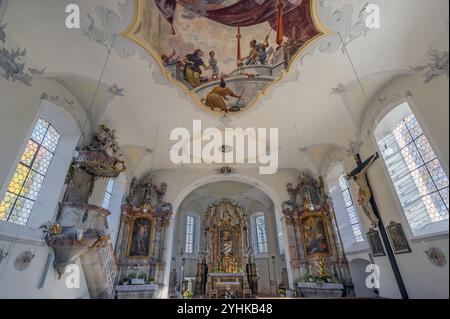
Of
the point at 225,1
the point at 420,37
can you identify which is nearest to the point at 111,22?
the point at 225,1

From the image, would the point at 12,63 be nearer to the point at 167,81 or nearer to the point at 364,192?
the point at 167,81

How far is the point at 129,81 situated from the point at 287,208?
9.35 metres

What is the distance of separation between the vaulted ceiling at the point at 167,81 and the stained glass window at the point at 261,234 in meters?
9.24

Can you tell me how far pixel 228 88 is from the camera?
7.02 m

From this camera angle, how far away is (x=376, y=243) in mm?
6156

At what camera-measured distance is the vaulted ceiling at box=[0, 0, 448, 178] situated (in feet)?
14.1

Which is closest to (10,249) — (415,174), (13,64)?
(13,64)

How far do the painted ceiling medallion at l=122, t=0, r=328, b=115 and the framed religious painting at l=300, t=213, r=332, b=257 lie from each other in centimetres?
711

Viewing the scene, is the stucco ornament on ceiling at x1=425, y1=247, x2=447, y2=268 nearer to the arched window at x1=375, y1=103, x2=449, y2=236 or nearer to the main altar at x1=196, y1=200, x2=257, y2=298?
the arched window at x1=375, y1=103, x2=449, y2=236

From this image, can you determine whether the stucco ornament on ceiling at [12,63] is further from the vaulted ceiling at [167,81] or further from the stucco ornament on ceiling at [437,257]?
the stucco ornament on ceiling at [437,257]

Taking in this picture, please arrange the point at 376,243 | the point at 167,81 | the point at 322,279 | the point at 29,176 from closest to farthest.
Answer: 1. the point at 29,176
2. the point at 376,243
3. the point at 167,81
4. the point at 322,279

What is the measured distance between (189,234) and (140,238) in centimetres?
649

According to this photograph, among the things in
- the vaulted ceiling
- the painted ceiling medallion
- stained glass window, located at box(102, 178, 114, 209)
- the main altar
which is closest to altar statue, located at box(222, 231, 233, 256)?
the main altar
